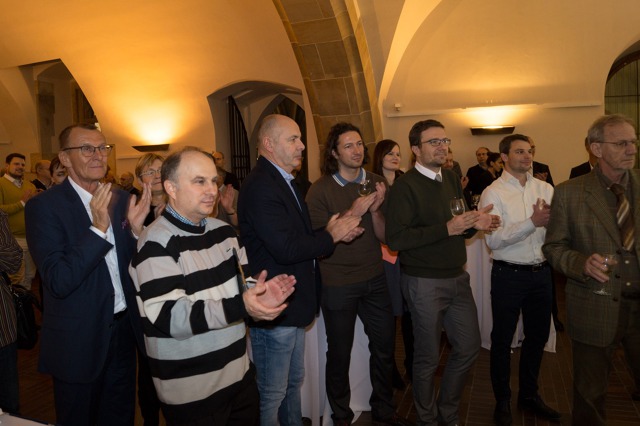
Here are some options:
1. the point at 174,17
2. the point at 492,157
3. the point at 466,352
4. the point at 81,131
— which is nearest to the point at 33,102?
the point at 174,17

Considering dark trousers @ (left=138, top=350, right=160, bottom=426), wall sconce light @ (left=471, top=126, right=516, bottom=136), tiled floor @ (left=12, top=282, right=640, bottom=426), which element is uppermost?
wall sconce light @ (left=471, top=126, right=516, bottom=136)

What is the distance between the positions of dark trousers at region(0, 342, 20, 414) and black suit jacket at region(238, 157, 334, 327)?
1.18 metres

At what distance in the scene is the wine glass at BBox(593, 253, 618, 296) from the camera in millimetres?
2441

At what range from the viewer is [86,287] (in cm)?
242

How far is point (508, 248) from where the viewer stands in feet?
11.8

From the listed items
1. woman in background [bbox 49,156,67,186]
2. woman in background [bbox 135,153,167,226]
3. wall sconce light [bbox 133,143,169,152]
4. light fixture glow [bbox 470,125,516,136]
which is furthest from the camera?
wall sconce light [bbox 133,143,169,152]

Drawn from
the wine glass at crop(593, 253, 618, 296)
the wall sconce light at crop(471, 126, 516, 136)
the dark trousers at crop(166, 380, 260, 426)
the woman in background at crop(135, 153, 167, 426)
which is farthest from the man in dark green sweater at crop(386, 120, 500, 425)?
the wall sconce light at crop(471, 126, 516, 136)

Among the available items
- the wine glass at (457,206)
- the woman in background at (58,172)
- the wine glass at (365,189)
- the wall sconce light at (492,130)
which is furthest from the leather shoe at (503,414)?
the wall sconce light at (492,130)

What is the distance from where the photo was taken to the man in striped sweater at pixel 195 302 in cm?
194

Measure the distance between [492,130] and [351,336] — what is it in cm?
620

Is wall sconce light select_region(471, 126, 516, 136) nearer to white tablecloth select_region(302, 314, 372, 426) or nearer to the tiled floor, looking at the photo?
the tiled floor

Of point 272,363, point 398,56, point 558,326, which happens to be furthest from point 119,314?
point 398,56

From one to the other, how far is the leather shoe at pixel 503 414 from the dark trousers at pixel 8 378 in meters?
2.81

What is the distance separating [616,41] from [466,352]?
278 inches
